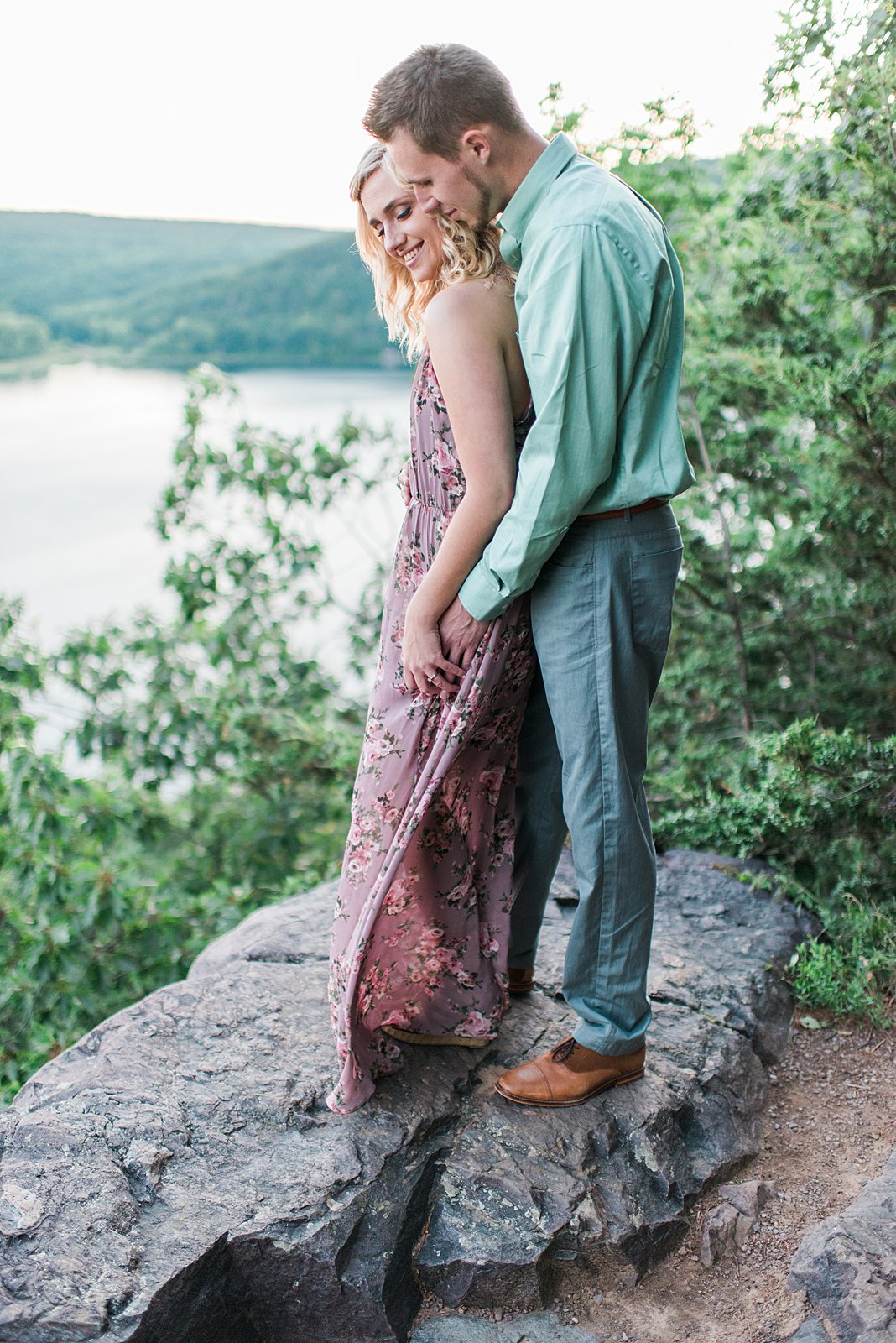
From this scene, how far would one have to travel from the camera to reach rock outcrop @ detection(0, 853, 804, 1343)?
172cm

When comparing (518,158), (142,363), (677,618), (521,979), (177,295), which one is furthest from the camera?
(177,295)

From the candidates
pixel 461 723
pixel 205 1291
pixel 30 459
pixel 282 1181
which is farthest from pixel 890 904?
pixel 30 459

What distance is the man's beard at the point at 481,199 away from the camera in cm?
172

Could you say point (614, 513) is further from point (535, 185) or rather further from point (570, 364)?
point (535, 185)

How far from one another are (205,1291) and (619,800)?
1065 mm

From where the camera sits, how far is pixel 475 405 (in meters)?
1.74

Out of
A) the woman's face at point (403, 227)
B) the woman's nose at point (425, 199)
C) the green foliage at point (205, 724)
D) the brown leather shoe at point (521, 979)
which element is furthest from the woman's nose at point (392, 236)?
the green foliage at point (205, 724)

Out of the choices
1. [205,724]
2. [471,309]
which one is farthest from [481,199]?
[205,724]

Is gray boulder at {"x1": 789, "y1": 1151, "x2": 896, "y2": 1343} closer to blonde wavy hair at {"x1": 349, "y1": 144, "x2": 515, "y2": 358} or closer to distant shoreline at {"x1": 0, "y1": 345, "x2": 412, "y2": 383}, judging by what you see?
blonde wavy hair at {"x1": 349, "y1": 144, "x2": 515, "y2": 358}

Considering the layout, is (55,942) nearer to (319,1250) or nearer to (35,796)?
(35,796)

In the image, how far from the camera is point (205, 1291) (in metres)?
1.74

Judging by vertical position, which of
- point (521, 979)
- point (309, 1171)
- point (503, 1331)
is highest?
point (521, 979)

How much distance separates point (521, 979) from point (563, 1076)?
0.36 metres

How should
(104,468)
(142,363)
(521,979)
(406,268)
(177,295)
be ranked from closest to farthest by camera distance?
(406,268) < (521,979) < (142,363) < (177,295) < (104,468)
